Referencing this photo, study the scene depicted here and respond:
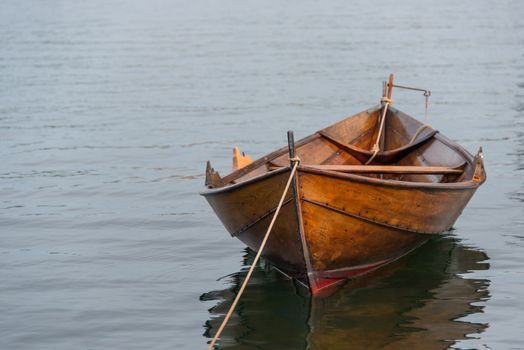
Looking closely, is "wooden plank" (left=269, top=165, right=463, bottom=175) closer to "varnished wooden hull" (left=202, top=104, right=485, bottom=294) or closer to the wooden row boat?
the wooden row boat

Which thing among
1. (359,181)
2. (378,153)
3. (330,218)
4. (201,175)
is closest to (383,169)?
(359,181)

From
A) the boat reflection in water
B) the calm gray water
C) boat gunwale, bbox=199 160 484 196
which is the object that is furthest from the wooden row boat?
the calm gray water

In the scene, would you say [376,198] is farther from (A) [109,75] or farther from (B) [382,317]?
(A) [109,75]

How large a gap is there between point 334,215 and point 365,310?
1.23 meters

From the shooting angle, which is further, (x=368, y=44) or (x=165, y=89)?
(x=368, y=44)

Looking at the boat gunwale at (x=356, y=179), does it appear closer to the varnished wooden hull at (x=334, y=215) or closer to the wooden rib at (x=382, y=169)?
the varnished wooden hull at (x=334, y=215)

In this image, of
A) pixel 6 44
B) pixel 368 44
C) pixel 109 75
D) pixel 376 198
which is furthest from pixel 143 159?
pixel 6 44

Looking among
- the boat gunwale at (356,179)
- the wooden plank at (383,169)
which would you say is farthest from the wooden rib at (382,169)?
the boat gunwale at (356,179)

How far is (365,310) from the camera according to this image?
1129 cm

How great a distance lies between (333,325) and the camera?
10828mm

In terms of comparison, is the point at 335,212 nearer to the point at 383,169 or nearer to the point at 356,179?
the point at 356,179

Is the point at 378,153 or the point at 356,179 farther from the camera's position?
the point at 378,153

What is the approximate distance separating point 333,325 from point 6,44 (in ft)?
119

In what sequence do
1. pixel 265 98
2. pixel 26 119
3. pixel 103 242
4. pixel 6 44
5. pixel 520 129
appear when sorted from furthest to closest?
1. pixel 6 44
2. pixel 265 98
3. pixel 26 119
4. pixel 520 129
5. pixel 103 242
